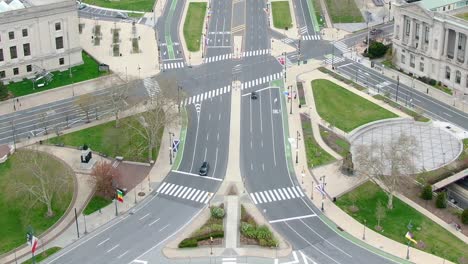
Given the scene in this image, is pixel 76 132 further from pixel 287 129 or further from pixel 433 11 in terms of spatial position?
pixel 433 11

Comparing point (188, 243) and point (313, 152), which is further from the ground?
point (313, 152)

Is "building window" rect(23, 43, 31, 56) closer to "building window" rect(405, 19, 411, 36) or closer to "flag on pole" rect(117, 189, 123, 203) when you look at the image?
"flag on pole" rect(117, 189, 123, 203)

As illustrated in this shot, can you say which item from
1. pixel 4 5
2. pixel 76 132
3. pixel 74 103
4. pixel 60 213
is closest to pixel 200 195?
pixel 60 213

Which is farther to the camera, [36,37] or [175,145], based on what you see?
[36,37]

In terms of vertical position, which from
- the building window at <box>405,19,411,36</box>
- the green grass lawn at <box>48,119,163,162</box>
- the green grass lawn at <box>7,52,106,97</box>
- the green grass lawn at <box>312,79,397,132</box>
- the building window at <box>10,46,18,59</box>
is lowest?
the green grass lawn at <box>48,119,163,162</box>

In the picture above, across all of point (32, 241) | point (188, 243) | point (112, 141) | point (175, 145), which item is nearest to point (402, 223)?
point (188, 243)

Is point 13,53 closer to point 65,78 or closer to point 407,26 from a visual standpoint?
point 65,78

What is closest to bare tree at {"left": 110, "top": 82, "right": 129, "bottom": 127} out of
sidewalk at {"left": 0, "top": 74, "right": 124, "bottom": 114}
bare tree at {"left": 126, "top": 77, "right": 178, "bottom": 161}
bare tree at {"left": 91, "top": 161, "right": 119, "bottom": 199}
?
bare tree at {"left": 126, "top": 77, "right": 178, "bottom": 161}
